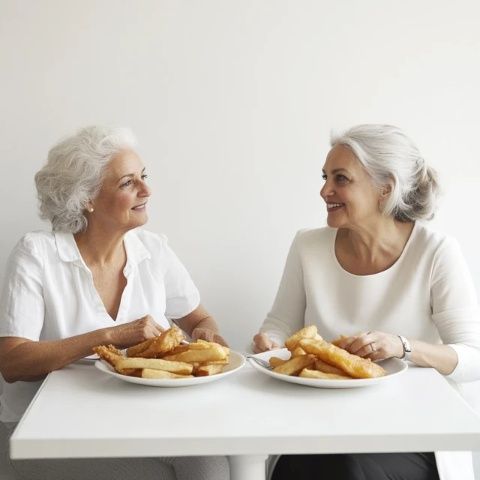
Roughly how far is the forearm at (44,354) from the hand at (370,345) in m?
0.54

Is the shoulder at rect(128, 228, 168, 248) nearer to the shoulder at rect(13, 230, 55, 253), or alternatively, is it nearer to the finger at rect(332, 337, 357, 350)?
the shoulder at rect(13, 230, 55, 253)

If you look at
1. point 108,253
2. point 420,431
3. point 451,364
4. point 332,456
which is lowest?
point 332,456

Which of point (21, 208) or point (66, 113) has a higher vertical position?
point (66, 113)

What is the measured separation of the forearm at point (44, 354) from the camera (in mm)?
1567

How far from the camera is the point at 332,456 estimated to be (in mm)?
1547

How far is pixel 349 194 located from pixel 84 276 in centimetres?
77

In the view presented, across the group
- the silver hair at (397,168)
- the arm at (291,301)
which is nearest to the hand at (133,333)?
the arm at (291,301)

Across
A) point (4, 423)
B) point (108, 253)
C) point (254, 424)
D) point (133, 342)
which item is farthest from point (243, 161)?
point (254, 424)

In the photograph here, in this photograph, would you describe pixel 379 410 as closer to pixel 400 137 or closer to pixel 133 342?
pixel 133 342

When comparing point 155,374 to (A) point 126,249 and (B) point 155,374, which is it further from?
(A) point 126,249

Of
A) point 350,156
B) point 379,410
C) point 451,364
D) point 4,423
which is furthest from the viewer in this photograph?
point 350,156

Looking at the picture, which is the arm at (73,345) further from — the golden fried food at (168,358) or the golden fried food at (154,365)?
the golden fried food at (154,365)

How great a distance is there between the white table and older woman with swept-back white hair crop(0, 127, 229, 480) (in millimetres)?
286

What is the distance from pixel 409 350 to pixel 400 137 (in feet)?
2.24
